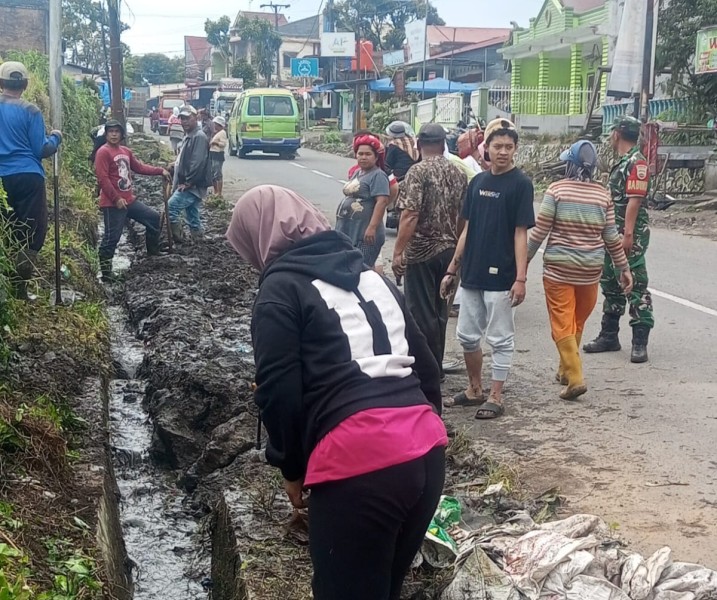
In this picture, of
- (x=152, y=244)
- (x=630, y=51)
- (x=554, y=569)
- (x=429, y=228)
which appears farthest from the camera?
(x=630, y=51)

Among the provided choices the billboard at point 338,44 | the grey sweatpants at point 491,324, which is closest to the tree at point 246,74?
the billboard at point 338,44

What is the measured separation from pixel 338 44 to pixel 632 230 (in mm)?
53145

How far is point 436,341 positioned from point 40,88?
31.9 ft

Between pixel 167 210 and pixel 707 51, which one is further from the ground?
pixel 707 51

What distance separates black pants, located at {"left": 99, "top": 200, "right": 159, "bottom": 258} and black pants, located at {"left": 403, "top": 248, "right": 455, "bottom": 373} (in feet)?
16.6

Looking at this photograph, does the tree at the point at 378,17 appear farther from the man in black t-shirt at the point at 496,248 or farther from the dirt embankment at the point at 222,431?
the man in black t-shirt at the point at 496,248

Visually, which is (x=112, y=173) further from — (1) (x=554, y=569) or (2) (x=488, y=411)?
(1) (x=554, y=569)

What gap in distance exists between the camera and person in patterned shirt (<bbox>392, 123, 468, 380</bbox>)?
611 cm

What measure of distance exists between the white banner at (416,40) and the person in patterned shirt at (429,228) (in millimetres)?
40665

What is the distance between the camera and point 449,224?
6.19 meters

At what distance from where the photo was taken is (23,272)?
712 cm

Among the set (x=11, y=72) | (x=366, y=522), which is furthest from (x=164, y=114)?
(x=366, y=522)

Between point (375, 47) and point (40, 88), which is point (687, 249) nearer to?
point (40, 88)

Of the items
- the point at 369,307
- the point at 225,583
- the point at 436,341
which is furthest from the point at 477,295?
the point at 369,307
